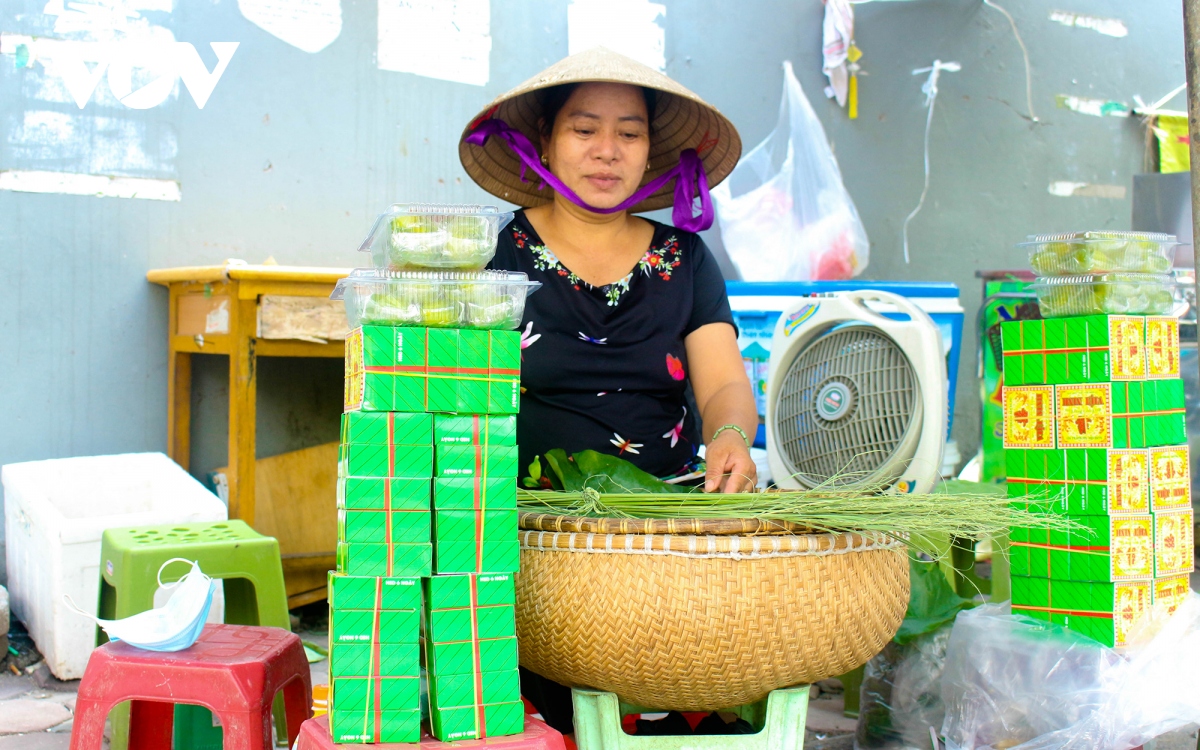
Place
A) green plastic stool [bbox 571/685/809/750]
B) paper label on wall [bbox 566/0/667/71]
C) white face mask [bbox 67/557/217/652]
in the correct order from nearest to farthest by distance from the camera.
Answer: green plastic stool [bbox 571/685/809/750]
white face mask [bbox 67/557/217/652]
paper label on wall [bbox 566/0/667/71]

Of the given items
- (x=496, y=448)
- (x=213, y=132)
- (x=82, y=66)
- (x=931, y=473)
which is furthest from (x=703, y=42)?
(x=496, y=448)

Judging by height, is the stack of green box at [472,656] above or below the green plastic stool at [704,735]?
above

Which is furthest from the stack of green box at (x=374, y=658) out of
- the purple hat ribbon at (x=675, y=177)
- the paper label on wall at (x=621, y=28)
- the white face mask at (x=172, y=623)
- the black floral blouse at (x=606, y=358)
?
the paper label on wall at (x=621, y=28)

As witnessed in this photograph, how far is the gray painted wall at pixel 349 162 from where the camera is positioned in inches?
110

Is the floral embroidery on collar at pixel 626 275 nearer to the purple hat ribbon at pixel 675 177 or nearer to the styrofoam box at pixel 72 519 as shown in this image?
the purple hat ribbon at pixel 675 177

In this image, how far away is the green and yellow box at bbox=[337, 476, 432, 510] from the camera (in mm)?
1188

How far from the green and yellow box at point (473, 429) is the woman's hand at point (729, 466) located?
0.44m

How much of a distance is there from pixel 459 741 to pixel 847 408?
1.07 metres

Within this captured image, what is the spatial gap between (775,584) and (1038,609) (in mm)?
866

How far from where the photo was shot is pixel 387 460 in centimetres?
120

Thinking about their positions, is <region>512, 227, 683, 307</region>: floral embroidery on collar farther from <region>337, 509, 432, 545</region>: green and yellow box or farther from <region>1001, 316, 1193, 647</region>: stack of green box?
<region>337, 509, 432, 545</region>: green and yellow box

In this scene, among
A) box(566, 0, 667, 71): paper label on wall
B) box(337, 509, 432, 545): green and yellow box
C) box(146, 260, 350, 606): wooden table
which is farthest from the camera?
box(566, 0, 667, 71): paper label on wall

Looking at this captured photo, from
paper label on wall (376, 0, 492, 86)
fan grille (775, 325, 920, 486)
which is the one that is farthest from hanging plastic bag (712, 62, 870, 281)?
fan grille (775, 325, 920, 486)

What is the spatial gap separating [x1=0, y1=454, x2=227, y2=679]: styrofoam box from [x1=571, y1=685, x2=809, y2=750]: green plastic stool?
4.02 feet
